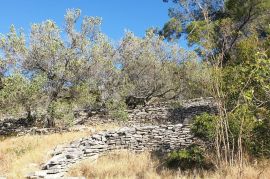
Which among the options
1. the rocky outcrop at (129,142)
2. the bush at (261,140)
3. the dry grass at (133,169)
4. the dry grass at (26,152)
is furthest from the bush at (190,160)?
the dry grass at (26,152)

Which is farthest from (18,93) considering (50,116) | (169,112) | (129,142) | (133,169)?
(133,169)

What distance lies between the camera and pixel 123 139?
15.7 m

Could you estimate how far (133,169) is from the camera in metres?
12.4

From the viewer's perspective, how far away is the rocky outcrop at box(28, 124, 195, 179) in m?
14.6

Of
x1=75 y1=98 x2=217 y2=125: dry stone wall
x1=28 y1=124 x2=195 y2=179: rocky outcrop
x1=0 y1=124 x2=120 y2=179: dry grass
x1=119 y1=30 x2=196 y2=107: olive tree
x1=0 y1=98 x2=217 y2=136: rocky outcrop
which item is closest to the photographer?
x1=0 y1=124 x2=120 y2=179: dry grass

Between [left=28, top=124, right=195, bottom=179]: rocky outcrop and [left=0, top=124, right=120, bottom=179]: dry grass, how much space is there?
0.70m

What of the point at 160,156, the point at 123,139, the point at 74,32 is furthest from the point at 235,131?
the point at 74,32

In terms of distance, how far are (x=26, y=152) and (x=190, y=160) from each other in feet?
22.3

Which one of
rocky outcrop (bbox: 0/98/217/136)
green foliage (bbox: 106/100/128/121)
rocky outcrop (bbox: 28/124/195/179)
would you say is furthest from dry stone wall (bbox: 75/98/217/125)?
rocky outcrop (bbox: 28/124/195/179)

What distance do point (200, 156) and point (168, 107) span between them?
11.6m

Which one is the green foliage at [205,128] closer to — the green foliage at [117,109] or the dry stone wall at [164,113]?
the dry stone wall at [164,113]

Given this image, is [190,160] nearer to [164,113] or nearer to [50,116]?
[164,113]

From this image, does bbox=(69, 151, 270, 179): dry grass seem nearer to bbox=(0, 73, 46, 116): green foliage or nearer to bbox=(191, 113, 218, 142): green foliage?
bbox=(191, 113, 218, 142): green foliage

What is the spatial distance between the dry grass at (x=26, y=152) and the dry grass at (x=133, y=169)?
1.77m
